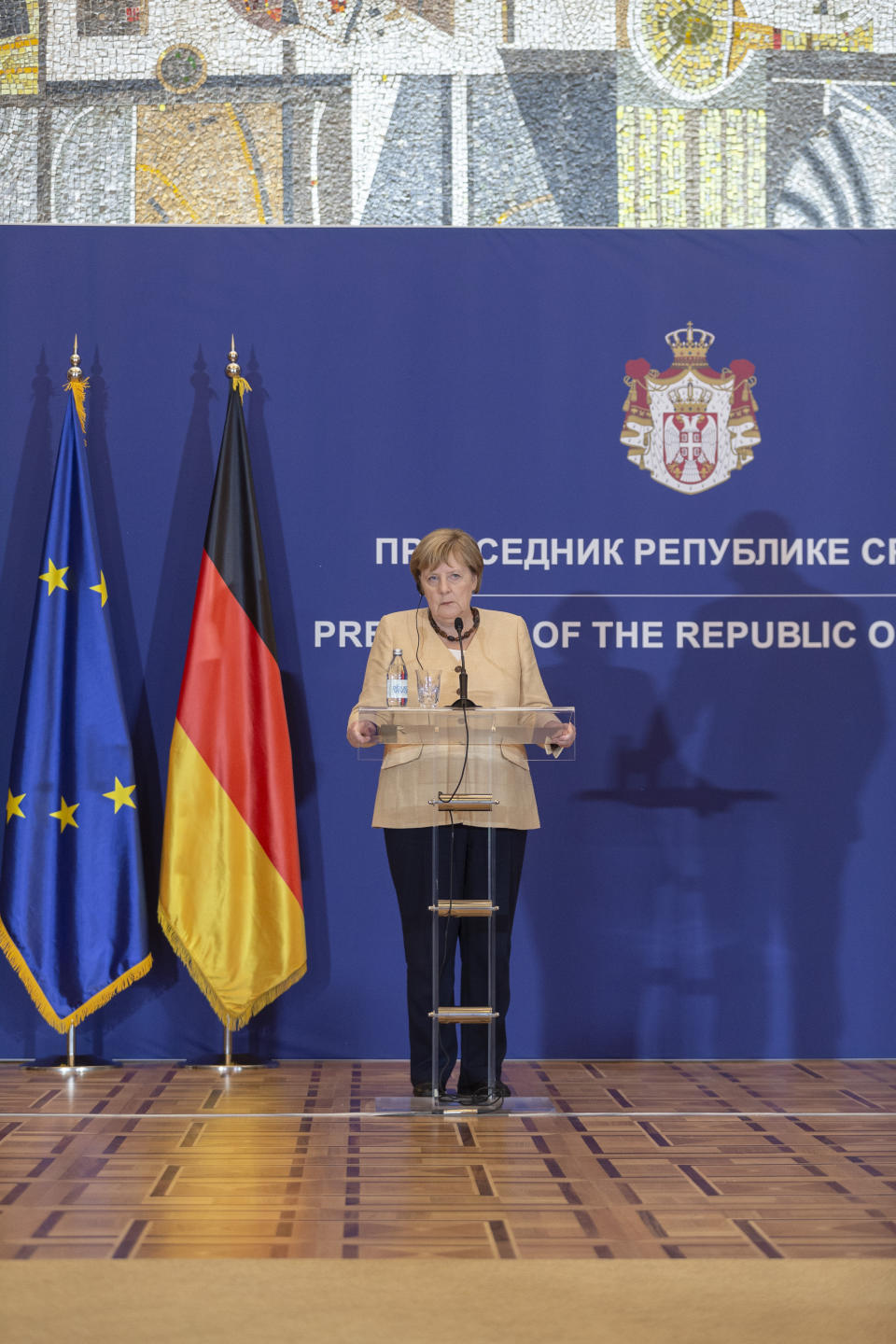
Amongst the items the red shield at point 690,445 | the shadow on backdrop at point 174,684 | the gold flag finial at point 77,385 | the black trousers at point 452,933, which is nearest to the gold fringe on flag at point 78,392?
the gold flag finial at point 77,385

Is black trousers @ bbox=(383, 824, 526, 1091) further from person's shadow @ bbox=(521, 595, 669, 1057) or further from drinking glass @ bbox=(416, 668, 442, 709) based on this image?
person's shadow @ bbox=(521, 595, 669, 1057)

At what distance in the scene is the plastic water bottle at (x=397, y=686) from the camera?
10.7 ft

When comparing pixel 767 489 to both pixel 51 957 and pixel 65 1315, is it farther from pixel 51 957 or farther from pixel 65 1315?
pixel 65 1315

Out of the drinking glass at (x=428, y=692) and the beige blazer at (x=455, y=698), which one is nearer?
the drinking glass at (x=428, y=692)

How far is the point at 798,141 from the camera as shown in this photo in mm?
4551

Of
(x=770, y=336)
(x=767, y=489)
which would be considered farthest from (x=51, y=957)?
(x=770, y=336)

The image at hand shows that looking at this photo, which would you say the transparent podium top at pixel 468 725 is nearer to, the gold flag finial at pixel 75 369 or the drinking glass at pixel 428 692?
the drinking glass at pixel 428 692

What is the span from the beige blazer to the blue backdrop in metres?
0.87

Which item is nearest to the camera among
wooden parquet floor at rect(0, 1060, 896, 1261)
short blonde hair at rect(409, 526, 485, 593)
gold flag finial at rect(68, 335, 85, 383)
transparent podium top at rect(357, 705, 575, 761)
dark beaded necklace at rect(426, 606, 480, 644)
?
wooden parquet floor at rect(0, 1060, 896, 1261)

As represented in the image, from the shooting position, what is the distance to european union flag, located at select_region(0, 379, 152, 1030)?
4090 millimetres

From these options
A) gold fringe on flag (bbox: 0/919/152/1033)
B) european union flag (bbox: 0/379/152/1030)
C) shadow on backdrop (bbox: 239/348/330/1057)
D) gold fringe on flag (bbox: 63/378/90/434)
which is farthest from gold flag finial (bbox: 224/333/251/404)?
gold fringe on flag (bbox: 0/919/152/1033)

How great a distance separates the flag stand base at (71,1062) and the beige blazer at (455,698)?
1.43 m

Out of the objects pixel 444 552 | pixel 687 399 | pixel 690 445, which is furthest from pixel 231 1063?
pixel 687 399

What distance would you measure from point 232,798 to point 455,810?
41.6 inches
